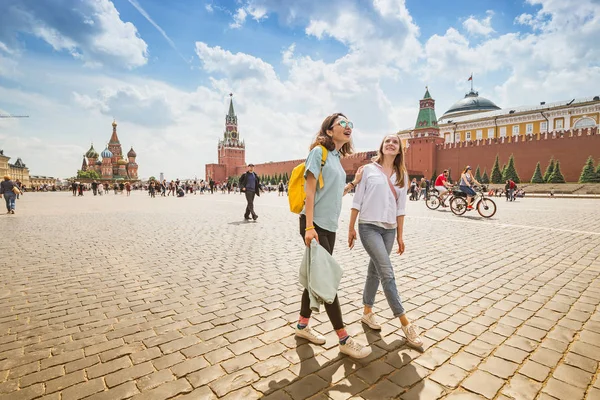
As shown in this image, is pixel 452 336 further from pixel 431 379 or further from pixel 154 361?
pixel 154 361

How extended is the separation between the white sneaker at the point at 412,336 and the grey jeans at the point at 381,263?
0.12 meters

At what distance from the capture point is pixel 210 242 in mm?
6285

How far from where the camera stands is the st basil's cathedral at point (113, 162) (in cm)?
8531

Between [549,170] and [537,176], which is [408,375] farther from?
[549,170]

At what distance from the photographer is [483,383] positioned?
1.97 meters

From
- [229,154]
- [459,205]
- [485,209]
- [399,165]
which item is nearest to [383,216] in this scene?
[399,165]

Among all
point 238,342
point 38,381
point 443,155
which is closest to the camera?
point 38,381

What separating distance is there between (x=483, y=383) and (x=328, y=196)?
4.92ft

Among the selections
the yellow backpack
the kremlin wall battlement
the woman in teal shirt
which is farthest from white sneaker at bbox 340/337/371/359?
the kremlin wall battlement

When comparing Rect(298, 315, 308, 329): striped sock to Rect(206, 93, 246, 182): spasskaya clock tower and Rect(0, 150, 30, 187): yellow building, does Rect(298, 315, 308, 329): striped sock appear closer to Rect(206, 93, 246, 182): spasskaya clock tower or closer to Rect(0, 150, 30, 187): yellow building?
Rect(206, 93, 246, 182): spasskaya clock tower

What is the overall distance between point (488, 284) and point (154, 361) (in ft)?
11.5

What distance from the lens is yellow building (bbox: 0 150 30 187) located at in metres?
92.6

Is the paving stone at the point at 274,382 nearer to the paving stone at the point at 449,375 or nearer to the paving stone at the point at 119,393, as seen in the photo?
the paving stone at the point at 119,393

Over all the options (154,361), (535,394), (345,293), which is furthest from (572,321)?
(154,361)
